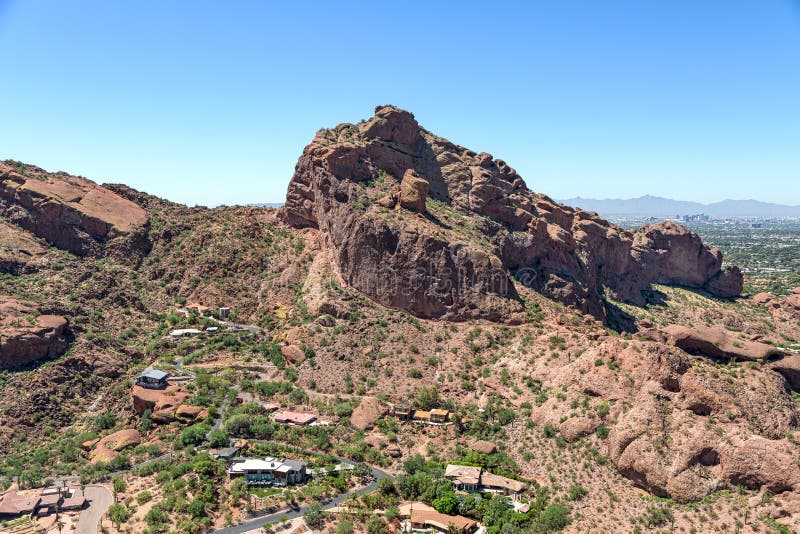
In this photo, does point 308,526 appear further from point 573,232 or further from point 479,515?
point 573,232

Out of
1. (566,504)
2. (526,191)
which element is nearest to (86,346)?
(566,504)

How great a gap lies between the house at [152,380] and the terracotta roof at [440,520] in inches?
1344

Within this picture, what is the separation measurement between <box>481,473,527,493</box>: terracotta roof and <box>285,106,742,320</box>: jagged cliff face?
27766 mm

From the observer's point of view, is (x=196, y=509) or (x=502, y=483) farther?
(x=502, y=483)

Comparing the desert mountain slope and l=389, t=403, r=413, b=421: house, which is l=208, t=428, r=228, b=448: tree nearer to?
the desert mountain slope

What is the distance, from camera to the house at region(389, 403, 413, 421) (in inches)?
2566

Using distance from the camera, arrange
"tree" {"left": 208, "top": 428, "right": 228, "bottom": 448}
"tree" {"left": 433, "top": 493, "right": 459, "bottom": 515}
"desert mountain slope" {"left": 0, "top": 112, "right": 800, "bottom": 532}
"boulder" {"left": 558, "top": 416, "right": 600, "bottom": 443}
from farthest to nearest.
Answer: "tree" {"left": 208, "top": 428, "right": 228, "bottom": 448} → "boulder" {"left": 558, "top": 416, "right": 600, "bottom": 443} → "desert mountain slope" {"left": 0, "top": 112, "right": 800, "bottom": 532} → "tree" {"left": 433, "top": 493, "right": 459, "bottom": 515}

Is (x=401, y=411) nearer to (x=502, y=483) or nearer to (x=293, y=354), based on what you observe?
(x=502, y=483)

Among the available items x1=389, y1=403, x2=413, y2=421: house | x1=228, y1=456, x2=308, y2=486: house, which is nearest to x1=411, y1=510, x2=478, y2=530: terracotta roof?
x1=228, y1=456, x2=308, y2=486: house

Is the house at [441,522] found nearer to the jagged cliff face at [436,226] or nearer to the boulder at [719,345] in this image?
the boulder at [719,345]

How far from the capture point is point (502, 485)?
172ft

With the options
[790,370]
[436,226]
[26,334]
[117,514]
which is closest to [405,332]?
[436,226]

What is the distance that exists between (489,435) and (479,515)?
11911 mm

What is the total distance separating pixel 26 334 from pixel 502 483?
5600 cm
